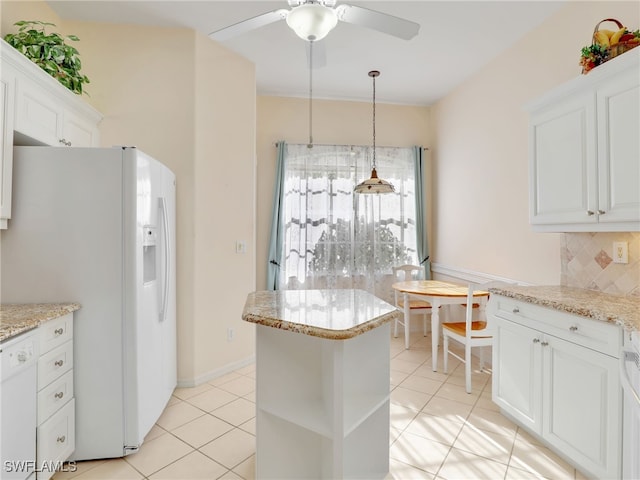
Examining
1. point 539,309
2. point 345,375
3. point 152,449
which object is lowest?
point 152,449

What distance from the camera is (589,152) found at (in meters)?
1.98

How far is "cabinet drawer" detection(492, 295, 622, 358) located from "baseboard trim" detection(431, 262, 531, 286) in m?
0.92

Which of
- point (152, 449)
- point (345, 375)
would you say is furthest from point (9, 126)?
point (345, 375)

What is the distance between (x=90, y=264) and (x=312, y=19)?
1753mm

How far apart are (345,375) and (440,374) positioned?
205 cm

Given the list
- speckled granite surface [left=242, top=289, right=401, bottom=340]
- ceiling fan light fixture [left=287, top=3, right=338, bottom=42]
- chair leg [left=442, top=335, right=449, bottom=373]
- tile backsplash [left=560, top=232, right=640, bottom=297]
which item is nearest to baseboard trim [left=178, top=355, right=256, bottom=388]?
speckled granite surface [left=242, top=289, right=401, bottom=340]

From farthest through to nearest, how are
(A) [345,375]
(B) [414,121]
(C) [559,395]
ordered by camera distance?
1. (B) [414,121]
2. (C) [559,395]
3. (A) [345,375]

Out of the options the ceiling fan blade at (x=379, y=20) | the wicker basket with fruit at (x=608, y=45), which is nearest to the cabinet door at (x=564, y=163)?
the wicker basket with fruit at (x=608, y=45)

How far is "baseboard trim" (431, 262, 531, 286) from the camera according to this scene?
129 inches

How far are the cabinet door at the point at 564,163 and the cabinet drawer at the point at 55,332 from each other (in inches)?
118

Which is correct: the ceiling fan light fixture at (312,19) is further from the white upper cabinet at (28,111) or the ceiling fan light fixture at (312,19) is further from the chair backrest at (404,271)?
the chair backrest at (404,271)

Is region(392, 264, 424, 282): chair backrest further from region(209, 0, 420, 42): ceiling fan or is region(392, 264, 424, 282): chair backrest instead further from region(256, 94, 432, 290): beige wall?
region(209, 0, 420, 42): ceiling fan

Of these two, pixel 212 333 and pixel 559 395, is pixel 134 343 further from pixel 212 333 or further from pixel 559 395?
pixel 559 395

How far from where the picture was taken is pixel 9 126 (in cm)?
178
